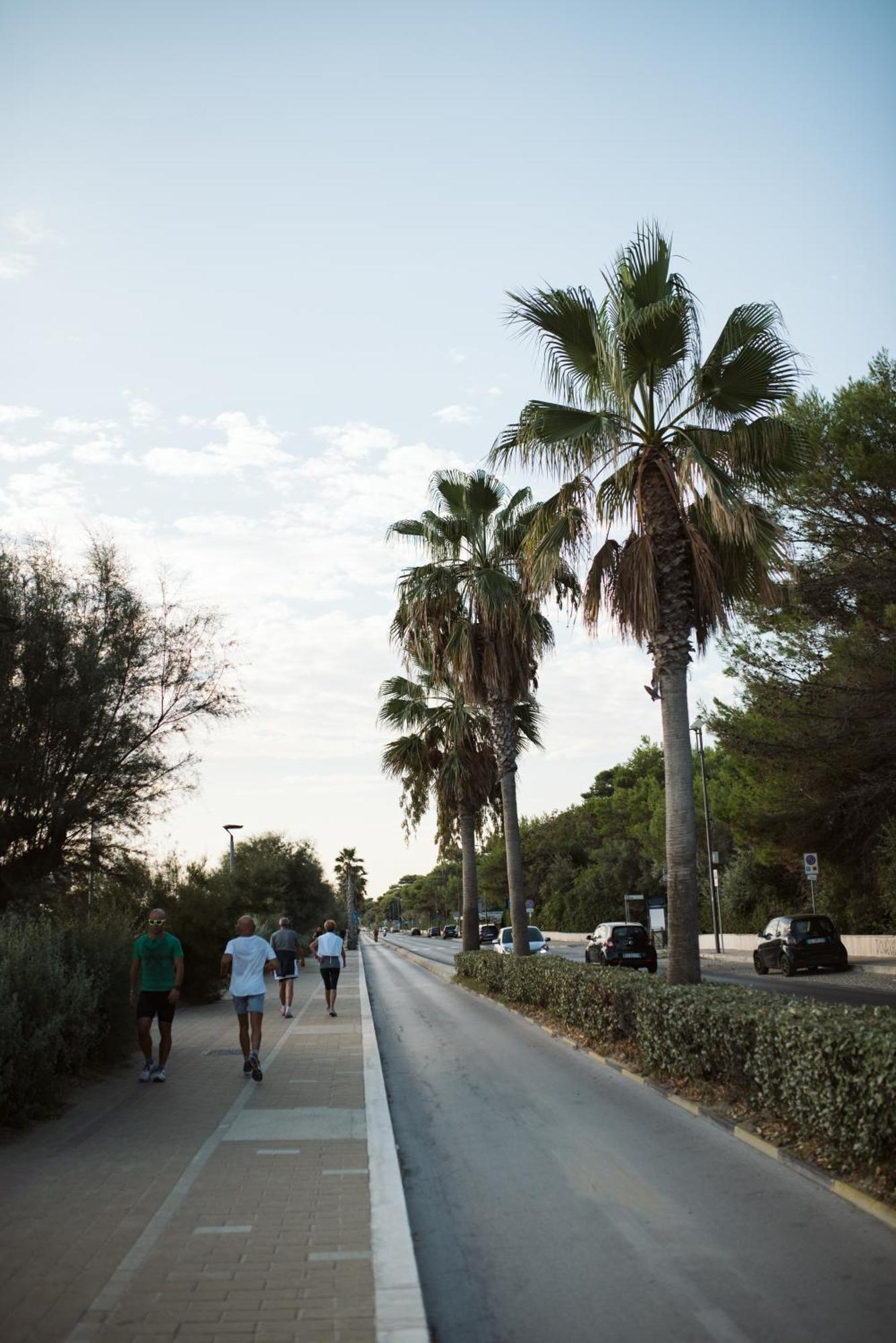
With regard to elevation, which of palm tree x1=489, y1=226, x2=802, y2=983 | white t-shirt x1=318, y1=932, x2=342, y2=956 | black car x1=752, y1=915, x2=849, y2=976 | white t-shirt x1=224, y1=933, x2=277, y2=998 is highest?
palm tree x1=489, y1=226, x2=802, y2=983

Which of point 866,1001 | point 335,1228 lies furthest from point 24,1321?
point 866,1001

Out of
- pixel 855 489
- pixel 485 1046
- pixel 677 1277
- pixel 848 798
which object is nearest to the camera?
pixel 677 1277

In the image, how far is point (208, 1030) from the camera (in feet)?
56.9

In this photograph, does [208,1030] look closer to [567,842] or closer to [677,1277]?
[677,1277]

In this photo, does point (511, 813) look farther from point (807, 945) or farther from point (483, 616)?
point (807, 945)

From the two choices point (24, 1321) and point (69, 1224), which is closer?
point (24, 1321)

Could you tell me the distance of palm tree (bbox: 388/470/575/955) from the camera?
886 inches

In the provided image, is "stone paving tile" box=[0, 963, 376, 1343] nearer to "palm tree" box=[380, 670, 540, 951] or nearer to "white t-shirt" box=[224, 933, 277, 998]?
"white t-shirt" box=[224, 933, 277, 998]

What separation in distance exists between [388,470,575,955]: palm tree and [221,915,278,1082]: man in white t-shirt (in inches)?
413

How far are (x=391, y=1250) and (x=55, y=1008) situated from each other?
583 cm

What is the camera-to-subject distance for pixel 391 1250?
5.33 m

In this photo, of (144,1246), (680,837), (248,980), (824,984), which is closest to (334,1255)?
(144,1246)

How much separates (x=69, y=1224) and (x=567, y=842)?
7943 cm

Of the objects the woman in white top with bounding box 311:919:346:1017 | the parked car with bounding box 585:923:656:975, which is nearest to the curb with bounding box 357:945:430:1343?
the woman in white top with bounding box 311:919:346:1017
